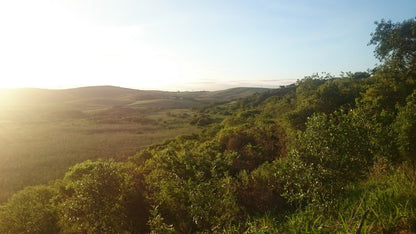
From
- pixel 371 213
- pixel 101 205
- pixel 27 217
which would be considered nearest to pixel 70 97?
pixel 27 217

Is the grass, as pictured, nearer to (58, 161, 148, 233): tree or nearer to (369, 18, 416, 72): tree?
(58, 161, 148, 233): tree

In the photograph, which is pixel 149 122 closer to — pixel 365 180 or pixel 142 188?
pixel 142 188

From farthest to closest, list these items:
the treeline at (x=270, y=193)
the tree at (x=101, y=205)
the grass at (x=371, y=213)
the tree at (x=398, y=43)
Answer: the tree at (x=398, y=43) → the tree at (x=101, y=205) → the treeline at (x=270, y=193) → the grass at (x=371, y=213)

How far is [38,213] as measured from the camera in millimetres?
10852

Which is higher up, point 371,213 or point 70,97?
point 70,97

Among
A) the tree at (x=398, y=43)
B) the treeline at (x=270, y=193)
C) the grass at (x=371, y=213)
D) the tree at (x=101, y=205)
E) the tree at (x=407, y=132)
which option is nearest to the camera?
the grass at (x=371, y=213)

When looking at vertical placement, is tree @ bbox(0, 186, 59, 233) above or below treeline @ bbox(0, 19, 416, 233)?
below

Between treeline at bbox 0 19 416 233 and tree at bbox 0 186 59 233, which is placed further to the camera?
tree at bbox 0 186 59 233

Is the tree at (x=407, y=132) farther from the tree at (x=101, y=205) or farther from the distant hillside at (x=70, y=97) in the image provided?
the distant hillside at (x=70, y=97)

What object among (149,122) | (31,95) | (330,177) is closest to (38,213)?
(330,177)

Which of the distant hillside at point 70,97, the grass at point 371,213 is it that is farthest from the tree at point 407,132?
the distant hillside at point 70,97

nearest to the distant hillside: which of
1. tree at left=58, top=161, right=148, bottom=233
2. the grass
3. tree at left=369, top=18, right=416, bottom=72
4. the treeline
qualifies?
tree at left=369, top=18, right=416, bottom=72

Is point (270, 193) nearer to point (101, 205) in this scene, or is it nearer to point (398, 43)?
point (101, 205)

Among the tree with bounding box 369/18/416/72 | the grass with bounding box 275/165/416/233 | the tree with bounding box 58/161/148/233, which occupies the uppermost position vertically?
the tree with bounding box 369/18/416/72
